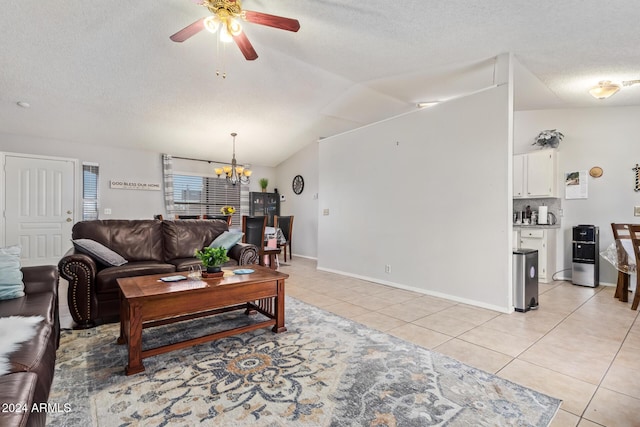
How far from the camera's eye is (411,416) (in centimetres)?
159

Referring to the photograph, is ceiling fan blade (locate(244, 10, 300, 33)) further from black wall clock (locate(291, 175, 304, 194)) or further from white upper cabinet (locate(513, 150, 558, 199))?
black wall clock (locate(291, 175, 304, 194))

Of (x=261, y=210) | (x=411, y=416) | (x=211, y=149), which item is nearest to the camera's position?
(x=411, y=416)

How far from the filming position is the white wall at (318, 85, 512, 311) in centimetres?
338

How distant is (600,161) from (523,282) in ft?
9.68

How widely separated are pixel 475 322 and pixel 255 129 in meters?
5.10

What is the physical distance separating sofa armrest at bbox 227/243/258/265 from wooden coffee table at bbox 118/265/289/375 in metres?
0.82

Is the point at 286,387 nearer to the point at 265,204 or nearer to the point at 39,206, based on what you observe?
the point at 39,206

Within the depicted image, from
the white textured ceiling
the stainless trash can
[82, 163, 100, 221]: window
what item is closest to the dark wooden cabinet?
the white textured ceiling

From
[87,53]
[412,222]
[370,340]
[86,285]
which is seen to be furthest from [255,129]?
[370,340]

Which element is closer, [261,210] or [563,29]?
[563,29]

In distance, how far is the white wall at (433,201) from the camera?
3.38 meters

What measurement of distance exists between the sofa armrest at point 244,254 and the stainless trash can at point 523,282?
2993 mm

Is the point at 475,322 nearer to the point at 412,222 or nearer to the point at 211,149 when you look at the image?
the point at 412,222

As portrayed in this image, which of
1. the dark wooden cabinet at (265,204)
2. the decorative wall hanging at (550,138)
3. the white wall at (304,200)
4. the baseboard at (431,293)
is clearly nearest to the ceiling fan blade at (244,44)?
the baseboard at (431,293)
